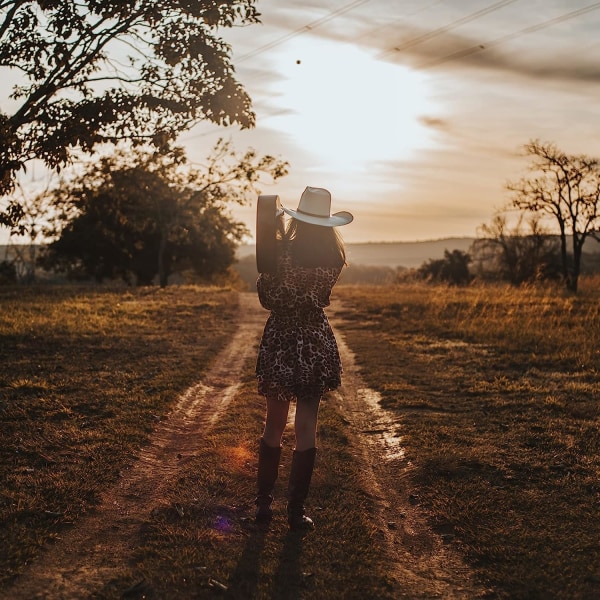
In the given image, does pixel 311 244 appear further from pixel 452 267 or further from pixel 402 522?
pixel 452 267

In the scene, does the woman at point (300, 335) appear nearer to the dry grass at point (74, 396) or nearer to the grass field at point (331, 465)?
the grass field at point (331, 465)

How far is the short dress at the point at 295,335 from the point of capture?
488cm

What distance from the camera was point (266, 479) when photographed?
508 centimetres

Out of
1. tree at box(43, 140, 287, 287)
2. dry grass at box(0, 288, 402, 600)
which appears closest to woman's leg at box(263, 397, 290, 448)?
dry grass at box(0, 288, 402, 600)

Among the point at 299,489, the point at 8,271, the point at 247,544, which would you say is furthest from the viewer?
the point at 8,271

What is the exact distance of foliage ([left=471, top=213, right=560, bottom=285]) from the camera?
4284 cm

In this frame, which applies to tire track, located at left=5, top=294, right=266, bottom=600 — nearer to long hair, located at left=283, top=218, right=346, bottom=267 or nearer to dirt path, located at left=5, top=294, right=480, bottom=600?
dirt path, located at left=5, top=294, right=480, bottom=600

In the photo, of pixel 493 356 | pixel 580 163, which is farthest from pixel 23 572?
pixel 580 163

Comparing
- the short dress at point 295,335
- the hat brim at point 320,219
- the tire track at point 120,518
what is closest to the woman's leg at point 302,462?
the short dress at point 295,335

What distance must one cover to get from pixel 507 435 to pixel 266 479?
11.5 ft

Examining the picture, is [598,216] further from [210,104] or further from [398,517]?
[398,517]

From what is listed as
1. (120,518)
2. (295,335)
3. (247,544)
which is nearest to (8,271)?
(120,518)

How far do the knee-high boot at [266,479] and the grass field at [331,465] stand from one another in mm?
158

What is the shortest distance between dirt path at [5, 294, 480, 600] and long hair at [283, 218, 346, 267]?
2.12 metres
